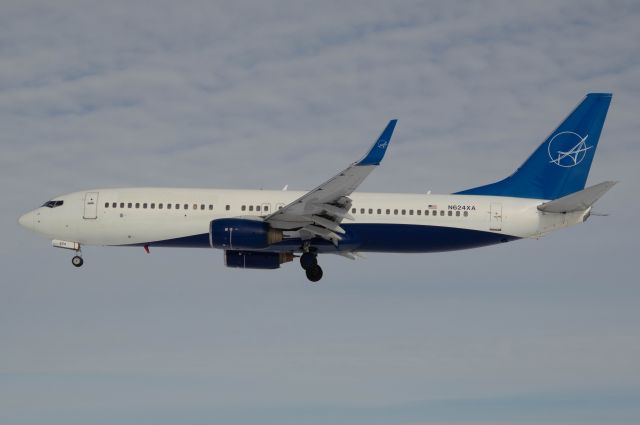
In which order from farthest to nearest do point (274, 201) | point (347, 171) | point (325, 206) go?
point (274, 201) < point (325, 206) < point (347, 171)

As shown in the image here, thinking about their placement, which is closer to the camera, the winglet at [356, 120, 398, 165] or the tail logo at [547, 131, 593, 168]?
the winglet at [356, 120, 398, 165]

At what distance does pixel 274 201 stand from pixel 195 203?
3856mm

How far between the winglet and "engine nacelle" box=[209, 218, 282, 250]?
7.71 meters

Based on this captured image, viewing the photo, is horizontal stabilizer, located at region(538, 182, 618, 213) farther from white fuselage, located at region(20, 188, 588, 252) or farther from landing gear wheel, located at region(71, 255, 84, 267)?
landing gear wheel, located at region(71, 255, 84, 267)

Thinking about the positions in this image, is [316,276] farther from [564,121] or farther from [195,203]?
[564,121]

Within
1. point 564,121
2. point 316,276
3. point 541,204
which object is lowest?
point 316,276

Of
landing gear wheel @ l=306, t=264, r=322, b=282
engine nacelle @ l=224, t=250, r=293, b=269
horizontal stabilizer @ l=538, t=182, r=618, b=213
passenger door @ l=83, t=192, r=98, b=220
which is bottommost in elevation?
landing gear wheel @ l=306, t=264, r=322, b=282

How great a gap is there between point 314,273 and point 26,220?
15.1 metres

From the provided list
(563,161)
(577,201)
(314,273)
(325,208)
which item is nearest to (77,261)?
(314,273)

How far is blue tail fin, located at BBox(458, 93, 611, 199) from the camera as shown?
49156 millimetres

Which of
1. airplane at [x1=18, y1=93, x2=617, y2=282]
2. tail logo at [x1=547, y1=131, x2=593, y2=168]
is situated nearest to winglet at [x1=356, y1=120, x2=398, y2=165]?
airplane at [x1=18, y1=93, x2=617, y2=282]

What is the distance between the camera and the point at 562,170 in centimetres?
4959

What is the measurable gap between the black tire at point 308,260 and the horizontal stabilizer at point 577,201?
11325mm

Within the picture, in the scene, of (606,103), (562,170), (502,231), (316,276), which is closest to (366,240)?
(316,276)
